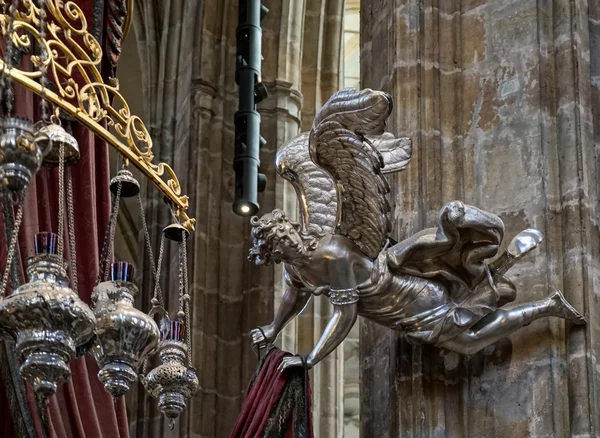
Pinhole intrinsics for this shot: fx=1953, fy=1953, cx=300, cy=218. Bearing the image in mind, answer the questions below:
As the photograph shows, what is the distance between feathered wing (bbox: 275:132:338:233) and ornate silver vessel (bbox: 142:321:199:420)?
2.49 ft

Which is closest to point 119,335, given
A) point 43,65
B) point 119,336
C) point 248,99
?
point 119,336

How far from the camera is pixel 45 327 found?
20.8 feet

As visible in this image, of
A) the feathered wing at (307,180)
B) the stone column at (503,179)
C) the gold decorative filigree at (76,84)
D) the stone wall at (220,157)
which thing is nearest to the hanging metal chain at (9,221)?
the gold decorative filigree at (76,84)

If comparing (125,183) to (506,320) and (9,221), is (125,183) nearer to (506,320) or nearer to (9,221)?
(9,221)

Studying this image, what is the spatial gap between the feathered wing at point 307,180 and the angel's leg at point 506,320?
0.72 meters

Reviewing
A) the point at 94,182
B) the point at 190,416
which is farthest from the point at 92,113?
the point at 190,416

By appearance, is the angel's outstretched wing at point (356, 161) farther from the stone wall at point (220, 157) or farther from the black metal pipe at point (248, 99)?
the stone wall at point (220, 157)

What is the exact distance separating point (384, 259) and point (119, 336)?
1.28 meters

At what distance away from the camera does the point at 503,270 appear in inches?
293

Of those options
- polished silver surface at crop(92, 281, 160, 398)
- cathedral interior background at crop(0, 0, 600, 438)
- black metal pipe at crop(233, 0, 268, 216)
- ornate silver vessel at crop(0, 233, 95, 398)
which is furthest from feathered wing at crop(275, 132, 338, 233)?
black metal pipe at crop(233, 0, 268, 216)

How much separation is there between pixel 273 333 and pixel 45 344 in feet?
5.12

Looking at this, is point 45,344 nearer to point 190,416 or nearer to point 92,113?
point 92,113

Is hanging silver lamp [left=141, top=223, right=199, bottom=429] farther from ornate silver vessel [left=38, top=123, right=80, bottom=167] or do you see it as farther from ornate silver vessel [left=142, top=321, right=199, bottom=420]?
ornate silver vessel [left=38, top=123, right=80, bottom=167]

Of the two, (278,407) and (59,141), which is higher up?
(59,141)
